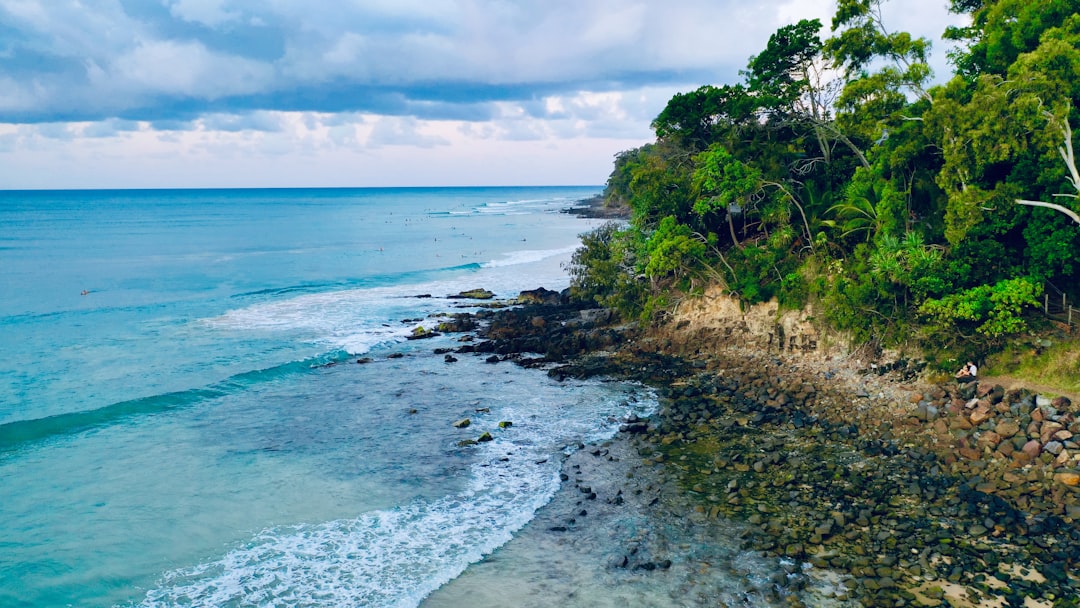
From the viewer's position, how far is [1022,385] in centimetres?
1788

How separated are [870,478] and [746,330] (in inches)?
429

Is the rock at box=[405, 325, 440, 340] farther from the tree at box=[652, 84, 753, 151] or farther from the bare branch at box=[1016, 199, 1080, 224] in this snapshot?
the bare branch at box=[1016, 199, 1080, 224]

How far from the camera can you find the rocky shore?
11.9 m

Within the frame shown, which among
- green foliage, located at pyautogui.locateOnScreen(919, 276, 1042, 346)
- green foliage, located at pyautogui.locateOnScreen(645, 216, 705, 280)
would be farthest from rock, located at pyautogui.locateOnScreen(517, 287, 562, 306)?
green foliage, located at pyautogui.locateOnScreen(919, 276, 1042, 346)

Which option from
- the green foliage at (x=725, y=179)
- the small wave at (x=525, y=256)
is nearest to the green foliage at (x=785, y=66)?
the green foliage at (x=725, y=179)

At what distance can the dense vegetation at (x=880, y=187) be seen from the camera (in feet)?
56.6

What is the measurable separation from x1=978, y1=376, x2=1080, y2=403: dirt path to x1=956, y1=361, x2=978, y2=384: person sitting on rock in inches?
8.2

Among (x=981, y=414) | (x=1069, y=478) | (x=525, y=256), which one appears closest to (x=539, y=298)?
(x=981, y=414)

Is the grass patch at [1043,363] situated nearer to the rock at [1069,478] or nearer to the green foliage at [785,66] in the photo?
the rock at [1069,478]

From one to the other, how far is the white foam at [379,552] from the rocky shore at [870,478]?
3.00 m

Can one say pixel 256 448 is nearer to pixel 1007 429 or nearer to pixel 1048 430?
pixel 1007 429

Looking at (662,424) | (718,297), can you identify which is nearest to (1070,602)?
(662,424)

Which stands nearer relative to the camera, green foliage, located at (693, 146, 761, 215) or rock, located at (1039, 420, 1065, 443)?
rock, located at (1039, 420, 1065, 443)

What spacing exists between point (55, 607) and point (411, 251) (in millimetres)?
61927
